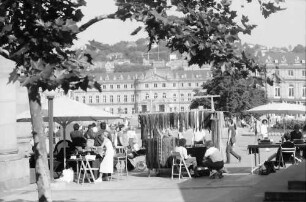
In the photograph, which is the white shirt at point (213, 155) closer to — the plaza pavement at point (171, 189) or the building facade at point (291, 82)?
the plaza pavement at point (171, 189)

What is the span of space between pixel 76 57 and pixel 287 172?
19.7ft

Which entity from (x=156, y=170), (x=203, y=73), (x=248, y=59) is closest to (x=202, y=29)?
(x=248, y=59)

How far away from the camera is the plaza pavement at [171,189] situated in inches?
486

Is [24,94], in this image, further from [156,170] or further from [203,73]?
[203,73]

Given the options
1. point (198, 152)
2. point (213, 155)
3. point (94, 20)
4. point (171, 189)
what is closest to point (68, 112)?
point (198, 152)

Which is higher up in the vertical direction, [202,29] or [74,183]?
[202,29]

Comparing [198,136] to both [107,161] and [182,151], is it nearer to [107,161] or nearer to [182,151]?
[182,151]

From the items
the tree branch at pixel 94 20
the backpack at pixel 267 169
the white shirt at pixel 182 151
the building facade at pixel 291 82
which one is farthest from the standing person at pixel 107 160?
the building facade at pixel 291 82

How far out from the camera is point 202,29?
351 inches

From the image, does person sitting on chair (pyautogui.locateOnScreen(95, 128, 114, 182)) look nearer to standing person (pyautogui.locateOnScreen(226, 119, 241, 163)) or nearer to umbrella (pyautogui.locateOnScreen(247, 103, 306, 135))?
standing person (pyautogui.locateOnScreen(226, 119, 241, 163))

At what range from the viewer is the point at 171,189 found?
1515 centimetres

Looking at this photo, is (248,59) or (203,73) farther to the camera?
(203,73)

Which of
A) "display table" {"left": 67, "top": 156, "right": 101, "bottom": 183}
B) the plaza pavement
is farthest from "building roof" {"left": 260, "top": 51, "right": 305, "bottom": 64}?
the plaza pavement

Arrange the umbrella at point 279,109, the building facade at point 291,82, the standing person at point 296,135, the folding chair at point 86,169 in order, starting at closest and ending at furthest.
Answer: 1. the folding chair at point 86,169
2. the standing person at point 296,135
3. the umbrella at point 279,109
4. the building facade at point 291,82
